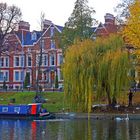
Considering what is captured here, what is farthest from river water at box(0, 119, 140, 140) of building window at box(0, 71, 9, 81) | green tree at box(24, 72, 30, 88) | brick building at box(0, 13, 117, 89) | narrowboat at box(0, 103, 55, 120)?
building window at box(0, 71, 9, 81)

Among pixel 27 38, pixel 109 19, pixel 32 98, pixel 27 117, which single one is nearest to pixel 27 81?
pixel 27 38

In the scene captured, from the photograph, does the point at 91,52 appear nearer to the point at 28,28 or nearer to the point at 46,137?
the point at 46,137

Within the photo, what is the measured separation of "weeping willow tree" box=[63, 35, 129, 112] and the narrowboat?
14.2ft

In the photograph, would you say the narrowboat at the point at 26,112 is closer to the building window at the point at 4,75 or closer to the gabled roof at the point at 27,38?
the building window at the point at 4,75

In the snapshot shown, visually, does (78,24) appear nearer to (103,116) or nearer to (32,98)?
(32,98)

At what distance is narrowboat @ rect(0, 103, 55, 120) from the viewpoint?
54.5 m

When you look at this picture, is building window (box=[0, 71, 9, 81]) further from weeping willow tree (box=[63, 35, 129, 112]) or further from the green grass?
weeping willow tree (box=[63, 35, 129, 112])

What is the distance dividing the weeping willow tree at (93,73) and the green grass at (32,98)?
7.32 metres

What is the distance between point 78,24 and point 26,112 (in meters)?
19.1

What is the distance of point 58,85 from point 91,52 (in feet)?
98.2

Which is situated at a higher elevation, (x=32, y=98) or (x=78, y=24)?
(x=78, y=24)

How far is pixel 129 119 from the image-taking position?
164 feet

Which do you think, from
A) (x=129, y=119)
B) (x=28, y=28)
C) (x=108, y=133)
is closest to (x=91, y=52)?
(x=129, y=119)

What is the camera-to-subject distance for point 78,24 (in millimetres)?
70375
